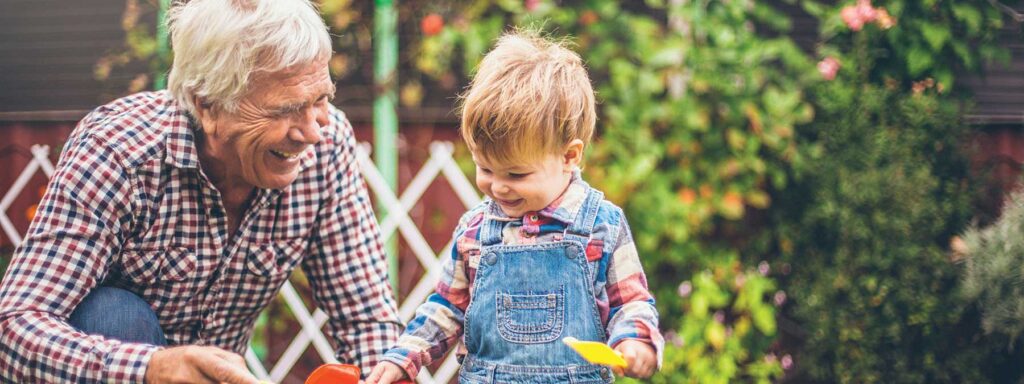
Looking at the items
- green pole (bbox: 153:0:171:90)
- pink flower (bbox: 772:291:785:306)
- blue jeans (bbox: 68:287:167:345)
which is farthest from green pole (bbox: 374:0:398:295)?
blue jeans (bbox: 68:287:167:345)

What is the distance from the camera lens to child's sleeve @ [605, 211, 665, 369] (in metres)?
1.78

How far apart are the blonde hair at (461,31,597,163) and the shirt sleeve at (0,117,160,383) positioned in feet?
2.52

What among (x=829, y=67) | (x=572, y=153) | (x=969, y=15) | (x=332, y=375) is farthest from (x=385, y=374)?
(x=969, y=15)

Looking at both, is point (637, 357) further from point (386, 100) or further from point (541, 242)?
point (386, 100)

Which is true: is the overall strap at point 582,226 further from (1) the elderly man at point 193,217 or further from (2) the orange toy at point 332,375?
(1) the elderly man at point 193,217

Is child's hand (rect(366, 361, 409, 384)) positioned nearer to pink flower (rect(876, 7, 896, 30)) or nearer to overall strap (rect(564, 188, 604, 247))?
overall strap (rect(564, 188, 604, 247))

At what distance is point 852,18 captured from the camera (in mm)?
3549

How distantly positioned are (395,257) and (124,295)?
1.81 m

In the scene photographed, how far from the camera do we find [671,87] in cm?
357

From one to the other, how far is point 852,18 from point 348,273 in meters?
2.13

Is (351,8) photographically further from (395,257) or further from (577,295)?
(577,295)

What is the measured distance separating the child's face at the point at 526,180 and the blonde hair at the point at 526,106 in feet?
0.07

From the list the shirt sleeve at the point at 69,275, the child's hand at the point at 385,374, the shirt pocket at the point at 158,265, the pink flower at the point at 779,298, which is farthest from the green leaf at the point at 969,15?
the shirt sleeve at the point at 69,275

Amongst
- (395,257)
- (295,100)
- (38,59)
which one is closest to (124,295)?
(295,100)
